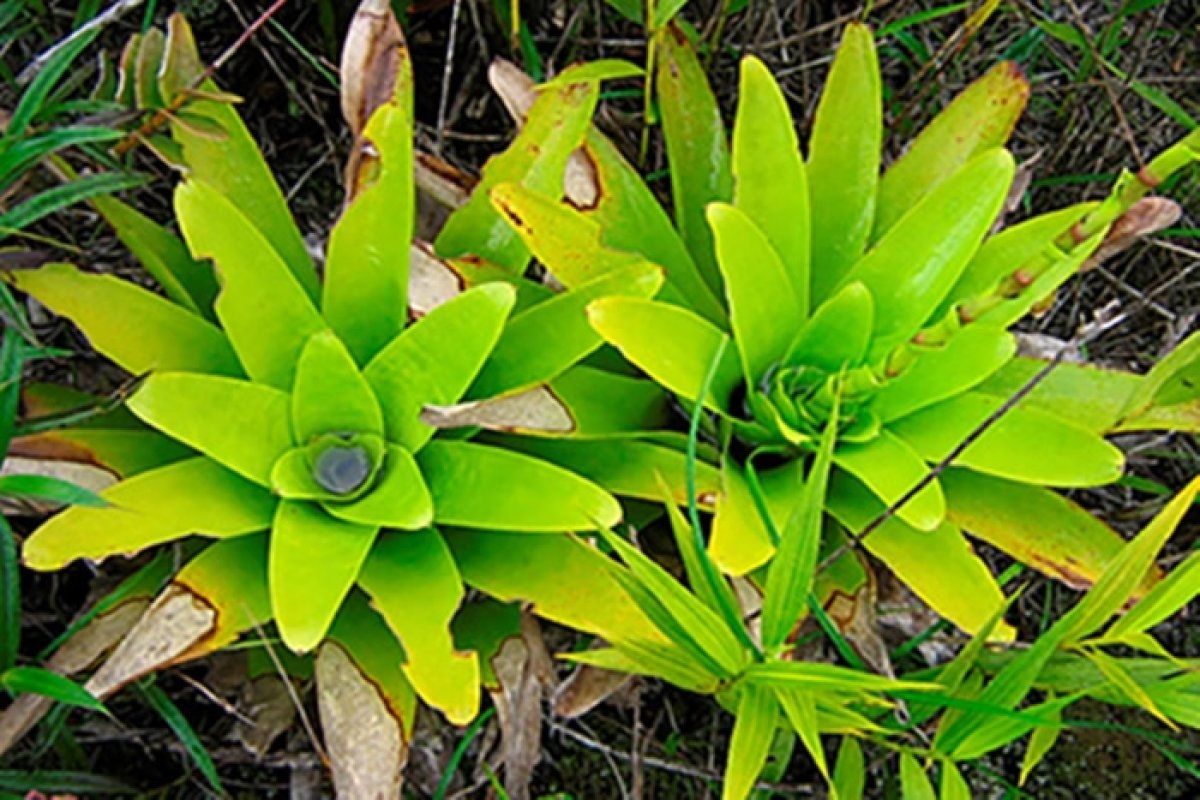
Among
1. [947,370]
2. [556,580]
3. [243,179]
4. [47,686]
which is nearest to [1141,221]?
[947,370]

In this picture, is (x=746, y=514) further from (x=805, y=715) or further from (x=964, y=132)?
(x=964, y=132)

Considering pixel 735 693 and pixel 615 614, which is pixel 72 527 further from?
pixel 735 693

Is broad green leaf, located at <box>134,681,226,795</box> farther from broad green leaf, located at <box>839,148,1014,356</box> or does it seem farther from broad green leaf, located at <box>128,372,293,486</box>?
broad green leaf, located at <box>839,148,1014,356</box>

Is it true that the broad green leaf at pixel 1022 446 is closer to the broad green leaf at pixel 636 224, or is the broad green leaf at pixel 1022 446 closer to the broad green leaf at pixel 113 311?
the broad green leaf at pixel 636 224

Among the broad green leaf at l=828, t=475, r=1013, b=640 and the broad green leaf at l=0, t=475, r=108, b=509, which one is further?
the broad green leaf at l=828, t=475, r=1013, b=640

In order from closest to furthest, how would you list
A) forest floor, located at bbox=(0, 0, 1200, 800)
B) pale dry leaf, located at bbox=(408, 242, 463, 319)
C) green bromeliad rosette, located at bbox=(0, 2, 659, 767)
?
1. green bromeliad rosette, located at bbox=(0, 2, 659, 767)
2. pale dry leaf, located at bbox=(408, 242, 463, 319)
3. forest floor, located at bbox=(0, 0, 1200, 800)

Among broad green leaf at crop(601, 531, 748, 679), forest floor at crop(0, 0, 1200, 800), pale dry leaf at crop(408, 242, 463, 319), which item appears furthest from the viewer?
forest floor at crop(0, 0, 1200, 800)

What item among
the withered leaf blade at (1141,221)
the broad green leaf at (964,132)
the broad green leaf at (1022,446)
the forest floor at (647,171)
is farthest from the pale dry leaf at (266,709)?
the withered leaf blade at (1141,221)

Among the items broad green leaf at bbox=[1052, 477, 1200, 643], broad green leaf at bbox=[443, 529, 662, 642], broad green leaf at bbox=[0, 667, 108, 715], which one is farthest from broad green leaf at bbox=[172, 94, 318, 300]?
broad green leaf at bbox=[1052, 477, 1200, 643]
